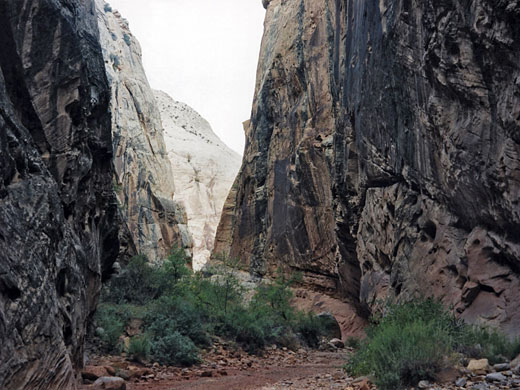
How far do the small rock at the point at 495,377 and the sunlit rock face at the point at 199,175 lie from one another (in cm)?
6820

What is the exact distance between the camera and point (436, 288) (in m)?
11.0

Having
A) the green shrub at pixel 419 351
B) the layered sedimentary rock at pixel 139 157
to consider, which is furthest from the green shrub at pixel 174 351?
the layered sedimentary rock at pixel 139 157

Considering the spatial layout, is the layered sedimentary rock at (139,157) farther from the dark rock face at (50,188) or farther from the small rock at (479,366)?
the small rock at (479,366)

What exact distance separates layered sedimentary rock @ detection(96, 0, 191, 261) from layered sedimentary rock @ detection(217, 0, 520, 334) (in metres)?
19.6

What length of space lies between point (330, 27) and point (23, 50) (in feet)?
78.6

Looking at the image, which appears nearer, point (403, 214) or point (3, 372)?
point (3, 372)

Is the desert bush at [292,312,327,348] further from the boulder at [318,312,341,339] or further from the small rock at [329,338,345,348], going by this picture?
the small rock at [329,338,345,348]

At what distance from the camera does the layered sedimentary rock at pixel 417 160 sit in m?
8.50

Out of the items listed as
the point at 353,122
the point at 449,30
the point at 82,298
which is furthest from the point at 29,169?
the point at 353,122

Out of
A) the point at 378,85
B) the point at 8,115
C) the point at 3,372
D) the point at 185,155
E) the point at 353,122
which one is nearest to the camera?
the point at 3,372

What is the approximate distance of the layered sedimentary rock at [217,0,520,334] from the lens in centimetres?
850

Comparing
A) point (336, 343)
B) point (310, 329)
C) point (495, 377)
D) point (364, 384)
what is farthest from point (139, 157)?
point (495, 377)

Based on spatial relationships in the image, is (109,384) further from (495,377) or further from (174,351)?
(495,377)

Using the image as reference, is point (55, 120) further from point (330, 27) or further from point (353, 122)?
point (330, 27)
